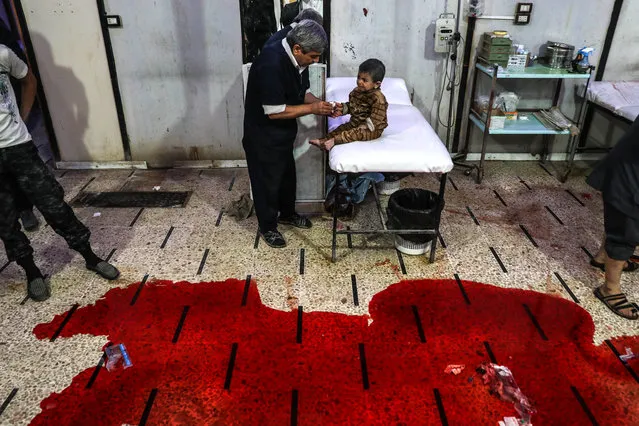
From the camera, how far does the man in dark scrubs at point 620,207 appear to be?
2357mm

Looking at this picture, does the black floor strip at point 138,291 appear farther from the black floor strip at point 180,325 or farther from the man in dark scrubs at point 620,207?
the man in dark scrubs at point 620,207

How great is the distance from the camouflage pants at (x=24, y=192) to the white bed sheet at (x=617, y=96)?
12.9 feet

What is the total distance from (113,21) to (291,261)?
2542mm

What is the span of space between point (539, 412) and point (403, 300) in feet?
2.89

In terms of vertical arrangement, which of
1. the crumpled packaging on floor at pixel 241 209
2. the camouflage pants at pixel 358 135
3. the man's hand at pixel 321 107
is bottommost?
the crumpled packaging on floor at pixel 241 209

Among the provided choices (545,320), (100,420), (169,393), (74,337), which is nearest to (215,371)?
(169,393)

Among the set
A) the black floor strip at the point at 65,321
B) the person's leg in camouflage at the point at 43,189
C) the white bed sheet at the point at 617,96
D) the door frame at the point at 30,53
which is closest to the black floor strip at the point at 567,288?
the white bed sheet at the point at 617,96

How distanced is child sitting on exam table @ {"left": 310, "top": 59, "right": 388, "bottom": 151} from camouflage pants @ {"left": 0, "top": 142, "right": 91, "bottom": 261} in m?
1.49

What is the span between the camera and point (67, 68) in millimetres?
4043

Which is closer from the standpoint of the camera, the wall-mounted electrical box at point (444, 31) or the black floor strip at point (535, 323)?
the black floor strip at point (535, 323)

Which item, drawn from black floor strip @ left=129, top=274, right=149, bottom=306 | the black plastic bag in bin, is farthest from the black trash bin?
black floor strip @ left=129, top=274, right=149, bottom=306

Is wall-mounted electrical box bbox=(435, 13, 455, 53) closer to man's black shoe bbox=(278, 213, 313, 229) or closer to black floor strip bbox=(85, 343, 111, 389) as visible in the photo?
man's black shoe bbox=(278, 213, 313, 229)

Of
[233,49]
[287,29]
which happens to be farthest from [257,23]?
[233,49]

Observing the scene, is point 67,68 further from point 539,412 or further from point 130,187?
point 539,412
